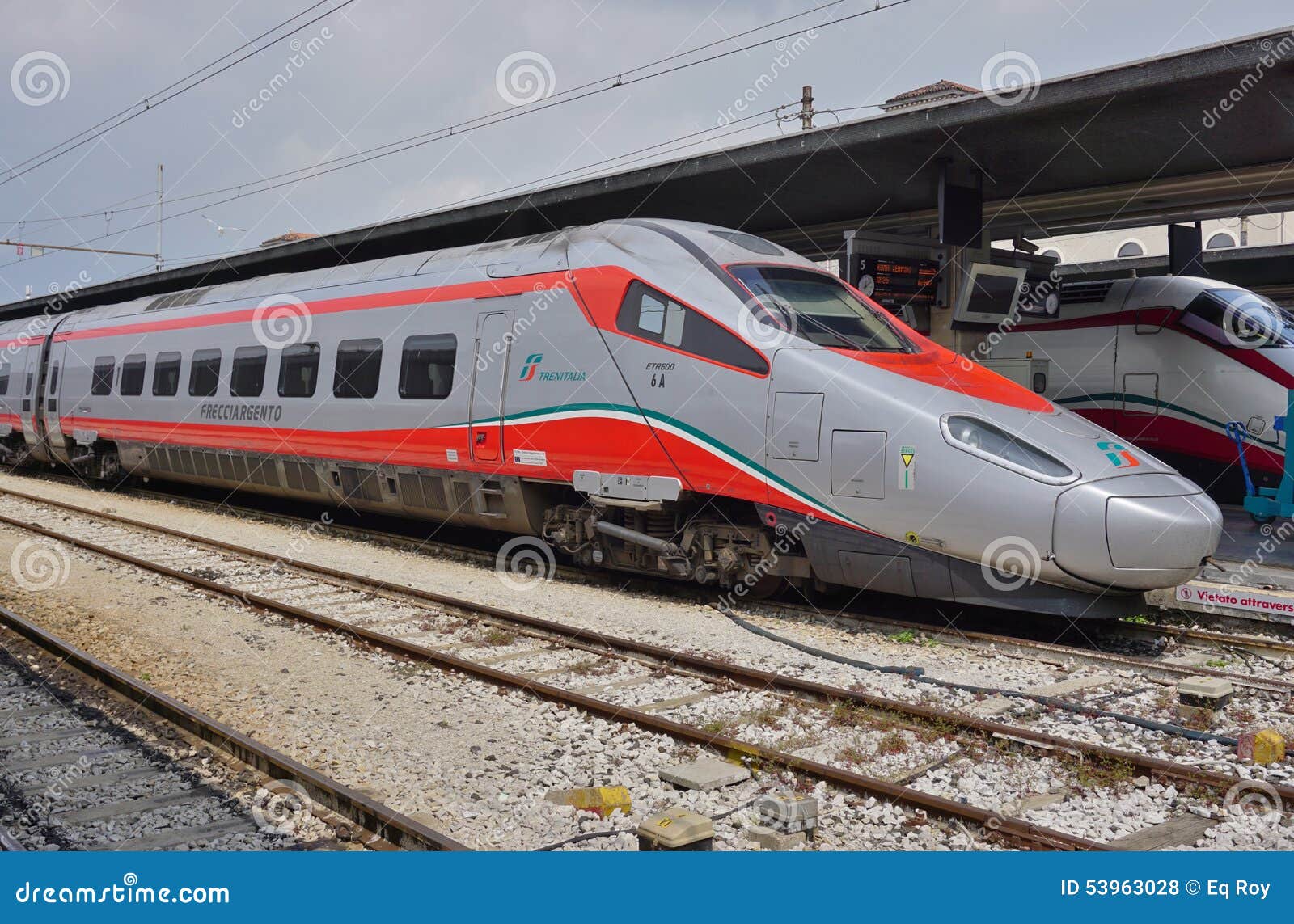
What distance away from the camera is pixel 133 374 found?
17359 mm

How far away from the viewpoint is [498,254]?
434 inches

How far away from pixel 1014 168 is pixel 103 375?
1467 centimetres

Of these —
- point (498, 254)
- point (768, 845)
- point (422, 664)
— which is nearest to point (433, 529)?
point (498, 254)

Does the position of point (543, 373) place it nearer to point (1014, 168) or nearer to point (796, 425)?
point (796, 425)

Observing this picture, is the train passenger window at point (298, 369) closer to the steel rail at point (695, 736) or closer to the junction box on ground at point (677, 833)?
the steel rail at point (695, 736)

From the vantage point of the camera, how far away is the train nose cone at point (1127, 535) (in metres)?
7.10

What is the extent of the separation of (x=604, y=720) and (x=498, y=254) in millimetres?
6060

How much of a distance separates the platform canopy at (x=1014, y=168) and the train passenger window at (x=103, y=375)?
419 cm

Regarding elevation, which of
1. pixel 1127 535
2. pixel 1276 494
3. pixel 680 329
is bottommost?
pixel 1127 535

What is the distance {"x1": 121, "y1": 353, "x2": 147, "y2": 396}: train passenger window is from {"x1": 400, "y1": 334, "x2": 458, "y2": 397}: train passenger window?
7456 millimetres

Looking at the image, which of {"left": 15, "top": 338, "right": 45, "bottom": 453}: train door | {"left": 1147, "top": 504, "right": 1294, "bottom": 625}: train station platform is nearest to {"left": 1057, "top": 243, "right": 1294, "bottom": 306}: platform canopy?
{"left": 1147, "top": 504, "right": 1294, "bottom": 625}: train station platform

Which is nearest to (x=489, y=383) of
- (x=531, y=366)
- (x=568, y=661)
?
(x=531, y=366)

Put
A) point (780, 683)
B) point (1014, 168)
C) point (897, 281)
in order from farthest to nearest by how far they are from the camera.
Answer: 1. point (897, 281)
2. point (1014, 168)
3. point (780, 683)

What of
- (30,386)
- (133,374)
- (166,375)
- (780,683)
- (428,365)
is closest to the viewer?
(780,683)
